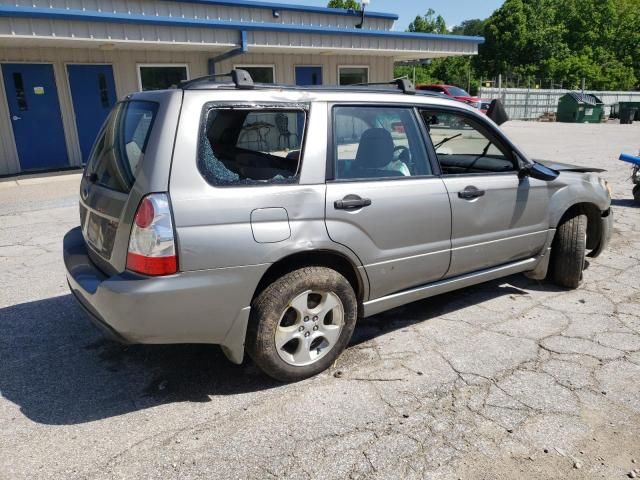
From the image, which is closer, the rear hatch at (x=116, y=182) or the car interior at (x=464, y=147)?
the rear hatch at (x=116, y=182)

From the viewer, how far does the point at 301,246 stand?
2957 millimetres

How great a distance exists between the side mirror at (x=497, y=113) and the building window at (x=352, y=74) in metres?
12.6

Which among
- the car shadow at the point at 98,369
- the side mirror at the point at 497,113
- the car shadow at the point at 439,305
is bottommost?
the car shadow at the point at 439,305

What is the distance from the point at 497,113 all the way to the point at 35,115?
1106 cm

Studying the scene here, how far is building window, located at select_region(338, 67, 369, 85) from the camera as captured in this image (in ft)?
54.5

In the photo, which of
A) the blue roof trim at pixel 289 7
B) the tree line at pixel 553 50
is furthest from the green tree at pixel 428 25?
the blue roof trim at pixel 289 7

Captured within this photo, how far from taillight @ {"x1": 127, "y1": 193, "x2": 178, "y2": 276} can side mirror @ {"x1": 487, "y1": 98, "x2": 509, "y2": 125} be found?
3021 mm

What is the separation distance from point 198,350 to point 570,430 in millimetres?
2380

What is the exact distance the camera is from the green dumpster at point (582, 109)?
29203mm

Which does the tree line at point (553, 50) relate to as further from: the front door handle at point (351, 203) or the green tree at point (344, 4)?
the front door handle at point (351, 203)

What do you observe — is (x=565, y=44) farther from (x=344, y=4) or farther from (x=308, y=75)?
(x=308, y=75)

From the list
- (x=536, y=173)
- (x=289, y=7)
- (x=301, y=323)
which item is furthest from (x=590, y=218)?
(x=289, y=7)

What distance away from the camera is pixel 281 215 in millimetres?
2918

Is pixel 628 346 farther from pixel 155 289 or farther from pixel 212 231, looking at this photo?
pixel 155 289
